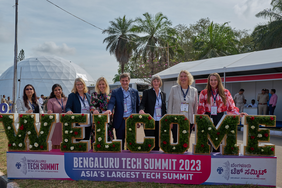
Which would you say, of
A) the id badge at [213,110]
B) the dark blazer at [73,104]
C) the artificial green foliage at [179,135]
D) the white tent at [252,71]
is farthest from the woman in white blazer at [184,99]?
the white tent at [252,71]

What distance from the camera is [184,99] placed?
4293 mm

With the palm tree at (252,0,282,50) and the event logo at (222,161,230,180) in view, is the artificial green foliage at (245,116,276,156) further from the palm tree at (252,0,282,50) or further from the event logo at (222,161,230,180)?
the palm tree at (252,0,282,50)

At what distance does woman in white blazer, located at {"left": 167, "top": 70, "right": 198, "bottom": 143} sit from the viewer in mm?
4242

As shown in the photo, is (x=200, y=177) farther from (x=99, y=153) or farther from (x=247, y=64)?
(x=247, y=64)

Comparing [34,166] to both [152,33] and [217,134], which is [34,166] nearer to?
[217,134]

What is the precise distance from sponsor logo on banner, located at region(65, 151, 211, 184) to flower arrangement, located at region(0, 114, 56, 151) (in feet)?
1.76

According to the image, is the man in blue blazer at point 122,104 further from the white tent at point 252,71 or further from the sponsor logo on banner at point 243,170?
the white tent at point 252,71

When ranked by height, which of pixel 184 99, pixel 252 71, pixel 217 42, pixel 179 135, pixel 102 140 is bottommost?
pixel 102 140

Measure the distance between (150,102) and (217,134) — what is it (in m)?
1.39

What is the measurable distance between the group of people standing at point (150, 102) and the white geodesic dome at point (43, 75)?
40541mm

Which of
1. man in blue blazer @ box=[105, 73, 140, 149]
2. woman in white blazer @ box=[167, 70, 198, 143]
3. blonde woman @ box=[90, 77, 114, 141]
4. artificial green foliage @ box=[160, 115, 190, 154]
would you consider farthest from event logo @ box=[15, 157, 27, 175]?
woman in white blazer @ box=[167, 70, 198, 143]

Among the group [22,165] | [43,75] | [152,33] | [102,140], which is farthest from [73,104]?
[43,75]

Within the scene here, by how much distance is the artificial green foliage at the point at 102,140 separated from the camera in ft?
12.6

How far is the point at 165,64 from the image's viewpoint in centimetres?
2562
